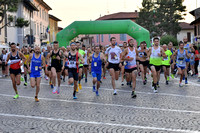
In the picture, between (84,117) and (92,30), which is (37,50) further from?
(92,30)

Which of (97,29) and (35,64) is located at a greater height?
(97,29)

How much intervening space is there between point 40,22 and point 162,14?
79.9ft

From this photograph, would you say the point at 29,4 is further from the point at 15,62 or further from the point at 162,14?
the point at 15,62

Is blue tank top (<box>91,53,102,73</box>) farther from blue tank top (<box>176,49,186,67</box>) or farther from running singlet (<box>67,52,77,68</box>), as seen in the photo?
blue tank top (<box>176,49,186,67</box>)

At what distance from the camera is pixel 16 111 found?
8.94 m

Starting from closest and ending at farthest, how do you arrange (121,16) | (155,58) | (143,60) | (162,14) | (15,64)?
(15,64) < (155,58) < (143,60) < (162,14) < (121,16)

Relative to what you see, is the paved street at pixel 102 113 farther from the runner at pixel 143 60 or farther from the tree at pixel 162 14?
the tree at pixel 162 14

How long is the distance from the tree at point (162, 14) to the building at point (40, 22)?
2045 centimetres

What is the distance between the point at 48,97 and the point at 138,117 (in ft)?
15.3

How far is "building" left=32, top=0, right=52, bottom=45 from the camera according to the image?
60.6 metres

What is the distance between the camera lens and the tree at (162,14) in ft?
218

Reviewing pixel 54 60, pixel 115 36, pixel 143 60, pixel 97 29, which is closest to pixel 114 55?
pixel 54 60

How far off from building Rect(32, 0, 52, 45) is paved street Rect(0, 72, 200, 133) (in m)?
47.5

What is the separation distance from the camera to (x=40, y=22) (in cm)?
6556
